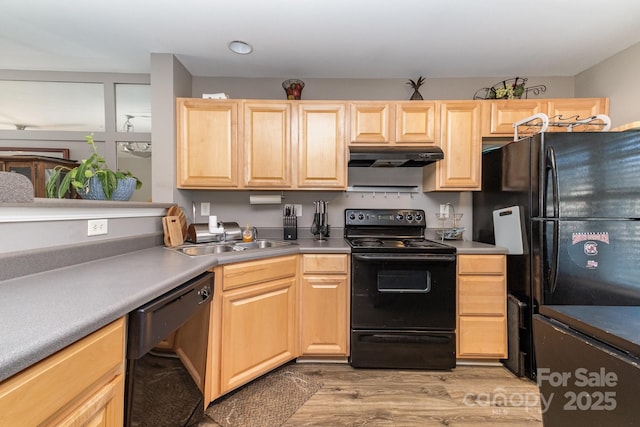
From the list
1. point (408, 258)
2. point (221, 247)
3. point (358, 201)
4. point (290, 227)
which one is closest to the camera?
point (408, 258)

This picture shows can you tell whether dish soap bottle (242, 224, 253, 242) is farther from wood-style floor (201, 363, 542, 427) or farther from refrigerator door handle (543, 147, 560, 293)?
refrigerator door handle (543, 147, 560, 293)

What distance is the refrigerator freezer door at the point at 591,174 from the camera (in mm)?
1734

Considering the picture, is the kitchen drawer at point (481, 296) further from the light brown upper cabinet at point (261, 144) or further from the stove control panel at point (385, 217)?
the light brown upper cabinet at point (261, 144)

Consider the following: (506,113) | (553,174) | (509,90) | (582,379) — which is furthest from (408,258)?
(509,90)

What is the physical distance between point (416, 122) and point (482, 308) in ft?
4.97

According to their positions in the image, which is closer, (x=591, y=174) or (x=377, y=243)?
(x=591, y=174)

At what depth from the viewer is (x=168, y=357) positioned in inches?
42.9

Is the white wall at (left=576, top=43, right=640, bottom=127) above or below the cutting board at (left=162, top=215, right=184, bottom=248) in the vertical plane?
above

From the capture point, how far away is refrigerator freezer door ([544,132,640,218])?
5.69 feet

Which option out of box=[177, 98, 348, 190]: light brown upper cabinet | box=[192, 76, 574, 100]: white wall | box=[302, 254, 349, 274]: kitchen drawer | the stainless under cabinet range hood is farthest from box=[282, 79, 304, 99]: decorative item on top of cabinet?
box=[302, 254, 349, 274]: kitchen drawer

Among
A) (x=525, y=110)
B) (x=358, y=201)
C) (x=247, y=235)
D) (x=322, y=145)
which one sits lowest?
(x=247, y=235)

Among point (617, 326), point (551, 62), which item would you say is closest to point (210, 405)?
point (617, 326)

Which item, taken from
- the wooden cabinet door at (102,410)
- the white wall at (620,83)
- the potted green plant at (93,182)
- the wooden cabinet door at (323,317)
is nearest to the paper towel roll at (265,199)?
the wooden cabinet door at (323,317)

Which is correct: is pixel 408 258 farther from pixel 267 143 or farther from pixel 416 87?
pixel 416 87
